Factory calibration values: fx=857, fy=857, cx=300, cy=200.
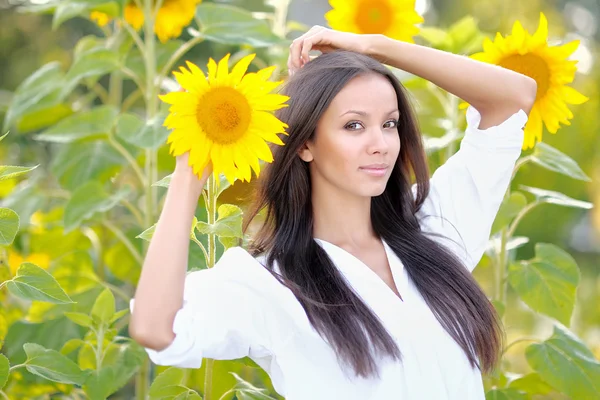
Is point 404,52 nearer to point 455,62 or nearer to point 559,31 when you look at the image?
point 455,62

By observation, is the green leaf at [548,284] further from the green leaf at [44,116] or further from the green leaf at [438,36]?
the green leaf at [44,116]

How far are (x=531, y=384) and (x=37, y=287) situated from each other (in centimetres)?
92

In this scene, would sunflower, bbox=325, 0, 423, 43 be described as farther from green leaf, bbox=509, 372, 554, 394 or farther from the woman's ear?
green leaf, bbox=509, 372, 554, 394

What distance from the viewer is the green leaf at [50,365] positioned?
127cm

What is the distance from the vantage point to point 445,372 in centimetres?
115

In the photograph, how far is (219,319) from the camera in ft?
3.33

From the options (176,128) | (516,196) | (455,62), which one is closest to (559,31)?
(516,196)

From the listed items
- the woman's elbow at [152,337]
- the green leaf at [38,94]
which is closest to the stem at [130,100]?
the green leaf at [38,94]

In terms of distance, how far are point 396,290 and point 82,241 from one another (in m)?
1.01

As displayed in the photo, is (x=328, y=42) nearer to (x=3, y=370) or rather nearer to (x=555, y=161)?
(x=555, y=161)

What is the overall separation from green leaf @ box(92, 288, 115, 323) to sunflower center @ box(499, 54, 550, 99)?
2.49 ft

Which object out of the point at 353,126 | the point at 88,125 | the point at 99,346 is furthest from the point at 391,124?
the point at 88,125

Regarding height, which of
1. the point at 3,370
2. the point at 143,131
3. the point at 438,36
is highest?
the point at 438,36

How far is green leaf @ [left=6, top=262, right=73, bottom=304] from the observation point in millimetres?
1223
